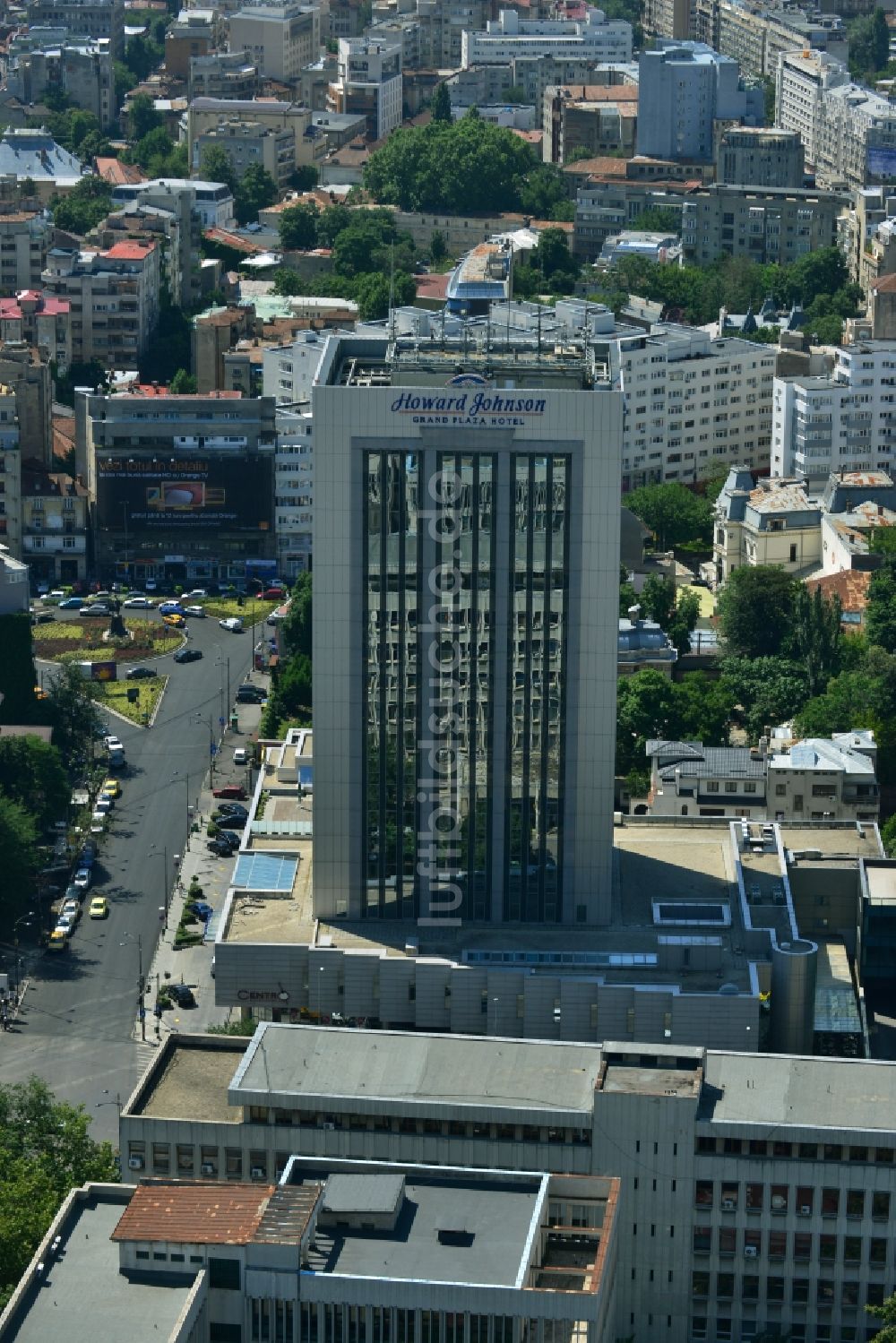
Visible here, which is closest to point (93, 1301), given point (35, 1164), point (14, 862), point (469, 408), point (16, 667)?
point (35, 1164)

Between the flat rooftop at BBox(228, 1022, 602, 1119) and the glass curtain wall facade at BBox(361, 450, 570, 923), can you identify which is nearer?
the flat rooftop at BBox(228, 1022, 602, 1119)

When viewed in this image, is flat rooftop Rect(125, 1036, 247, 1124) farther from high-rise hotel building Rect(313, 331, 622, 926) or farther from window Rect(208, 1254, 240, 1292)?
high-rise hotel building Rect(313, 331, 622, 926)

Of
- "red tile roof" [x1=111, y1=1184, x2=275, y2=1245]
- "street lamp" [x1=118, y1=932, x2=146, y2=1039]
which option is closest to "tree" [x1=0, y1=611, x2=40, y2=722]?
"street lamp" [x1=118, y1=932, x2=146, y2=1039]

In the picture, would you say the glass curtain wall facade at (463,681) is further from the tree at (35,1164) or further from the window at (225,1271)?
the window at (225,1271)

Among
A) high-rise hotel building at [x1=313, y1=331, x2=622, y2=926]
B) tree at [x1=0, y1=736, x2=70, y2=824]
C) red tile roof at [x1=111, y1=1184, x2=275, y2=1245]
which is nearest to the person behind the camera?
red tile roof at [x1=111, y1=1184, x2=275, y2=1245]

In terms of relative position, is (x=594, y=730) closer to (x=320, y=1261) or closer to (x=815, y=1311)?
(x=815, y=1311)

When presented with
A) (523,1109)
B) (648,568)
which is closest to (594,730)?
(523,1109)

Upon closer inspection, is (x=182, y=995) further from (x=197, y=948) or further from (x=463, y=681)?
(x=463, y=681)
